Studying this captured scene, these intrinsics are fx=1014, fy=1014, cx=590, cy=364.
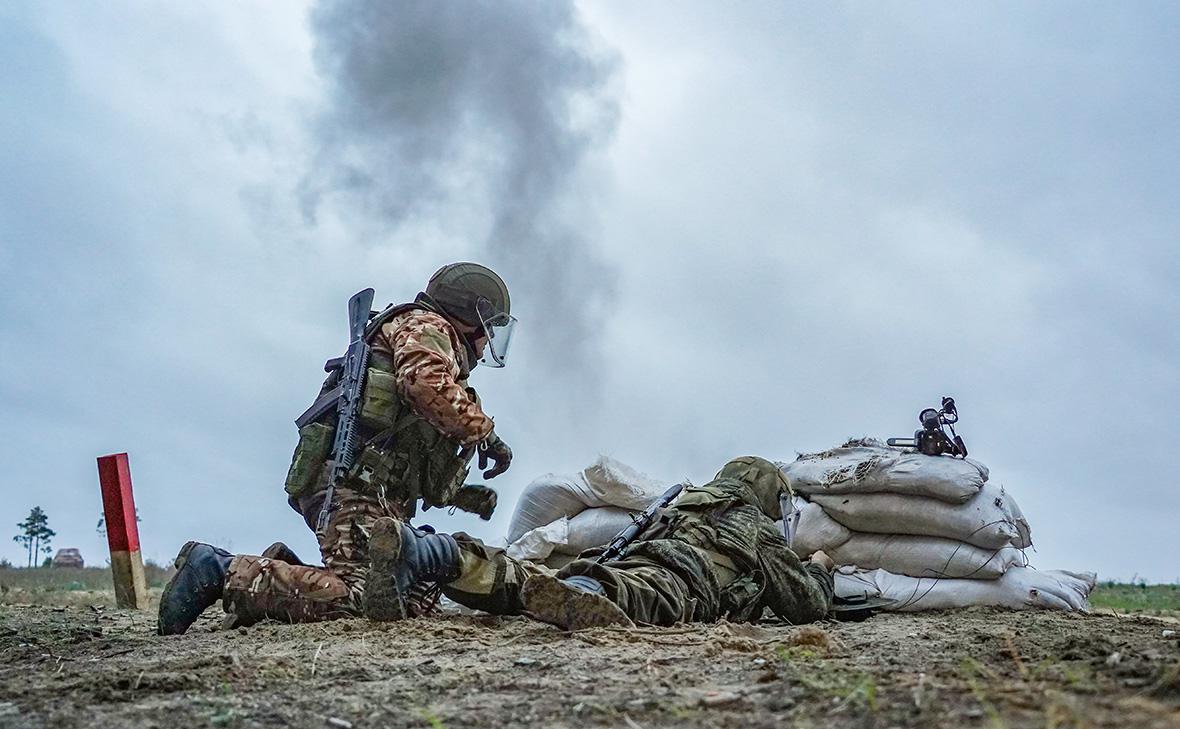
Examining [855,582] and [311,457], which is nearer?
[311,457]

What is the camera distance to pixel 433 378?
4.09 meters

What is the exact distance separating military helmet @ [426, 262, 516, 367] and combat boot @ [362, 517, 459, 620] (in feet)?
5.01

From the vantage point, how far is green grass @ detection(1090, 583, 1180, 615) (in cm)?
698

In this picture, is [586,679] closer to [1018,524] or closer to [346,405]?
[346,405]

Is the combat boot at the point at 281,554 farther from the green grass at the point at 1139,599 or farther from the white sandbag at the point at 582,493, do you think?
the green grass at the point at 1139,599

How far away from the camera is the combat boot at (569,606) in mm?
3047

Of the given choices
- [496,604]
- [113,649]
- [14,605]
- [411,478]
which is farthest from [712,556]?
[14,605]

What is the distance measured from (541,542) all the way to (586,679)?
3.57m

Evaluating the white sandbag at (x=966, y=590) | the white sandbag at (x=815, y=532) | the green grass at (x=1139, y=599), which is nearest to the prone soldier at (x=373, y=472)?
the white sandbag at (x=815, y=532)

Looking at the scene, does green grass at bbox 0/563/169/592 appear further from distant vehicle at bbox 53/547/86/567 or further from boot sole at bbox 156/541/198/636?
boot sole at bbox 156/541/198/636

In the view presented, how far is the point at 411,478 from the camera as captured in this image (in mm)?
4336

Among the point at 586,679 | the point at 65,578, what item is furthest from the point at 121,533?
the point at 65,578

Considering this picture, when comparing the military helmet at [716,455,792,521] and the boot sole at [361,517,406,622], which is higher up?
the military helmet at [716,455,792,521]

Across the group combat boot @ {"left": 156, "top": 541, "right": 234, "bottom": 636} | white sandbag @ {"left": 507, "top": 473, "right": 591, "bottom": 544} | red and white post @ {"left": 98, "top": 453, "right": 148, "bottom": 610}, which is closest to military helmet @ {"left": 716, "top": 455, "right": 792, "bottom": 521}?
white sandbag @ {"left": 507, "top": 473, "right": 591, "bottom": 544}
